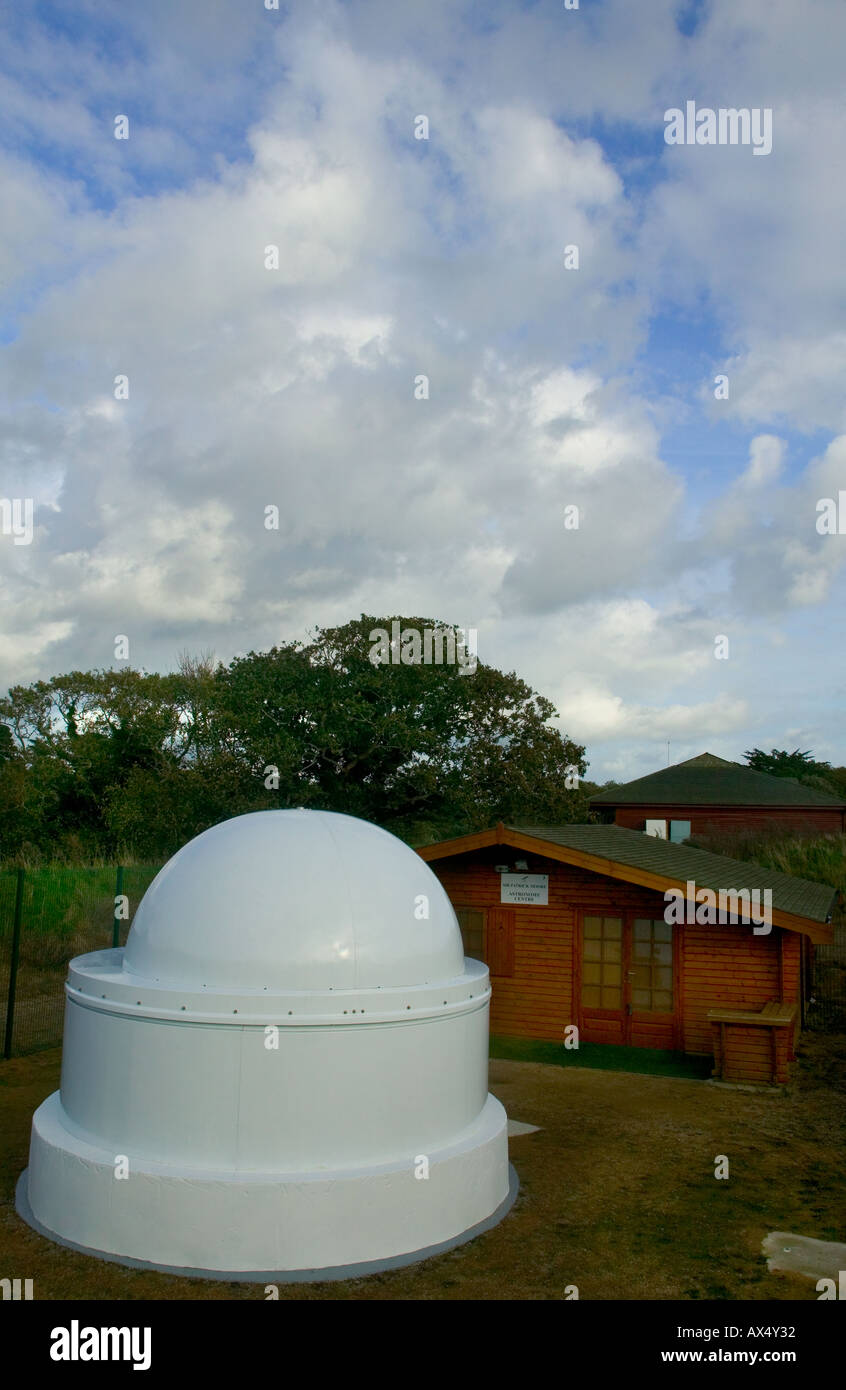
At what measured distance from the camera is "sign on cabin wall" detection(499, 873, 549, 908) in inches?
523

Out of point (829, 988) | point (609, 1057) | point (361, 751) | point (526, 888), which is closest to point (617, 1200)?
point (609, 1057)

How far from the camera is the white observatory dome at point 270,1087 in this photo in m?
5.81

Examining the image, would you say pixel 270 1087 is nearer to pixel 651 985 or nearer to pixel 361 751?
pixel 651 985

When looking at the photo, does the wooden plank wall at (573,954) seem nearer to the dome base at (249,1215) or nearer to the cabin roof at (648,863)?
the cabin roof at (648,863)

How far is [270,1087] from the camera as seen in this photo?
593cm

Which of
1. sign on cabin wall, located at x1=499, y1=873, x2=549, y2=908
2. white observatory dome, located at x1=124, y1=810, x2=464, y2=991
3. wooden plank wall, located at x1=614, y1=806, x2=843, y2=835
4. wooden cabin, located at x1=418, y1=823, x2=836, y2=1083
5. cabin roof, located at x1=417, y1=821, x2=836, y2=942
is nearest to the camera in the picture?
white observatory dome, located at x1=124, y1=810, x2=464, y2=991

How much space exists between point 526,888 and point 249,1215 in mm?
8074

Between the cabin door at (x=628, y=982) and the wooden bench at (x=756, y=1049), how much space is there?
1182 millimetres

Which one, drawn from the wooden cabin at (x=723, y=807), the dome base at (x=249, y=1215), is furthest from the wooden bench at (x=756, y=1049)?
the wooden cabin at (x=723, y=807)

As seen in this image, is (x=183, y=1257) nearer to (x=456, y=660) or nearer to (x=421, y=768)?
(x=421, y=768)

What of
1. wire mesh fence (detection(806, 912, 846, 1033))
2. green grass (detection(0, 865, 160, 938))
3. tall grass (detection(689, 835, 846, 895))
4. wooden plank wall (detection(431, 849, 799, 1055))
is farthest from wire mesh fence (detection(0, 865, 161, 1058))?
tall grass (detection(689, 835, 846, 895))

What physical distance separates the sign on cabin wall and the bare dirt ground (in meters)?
2.45

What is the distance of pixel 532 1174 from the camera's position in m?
7.82

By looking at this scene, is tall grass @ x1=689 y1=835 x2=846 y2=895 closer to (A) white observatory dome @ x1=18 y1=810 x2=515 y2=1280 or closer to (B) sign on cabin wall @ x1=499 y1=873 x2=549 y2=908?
(B) sign on cabin wall @ x1=499 y1=873 x2=549 y2=908
